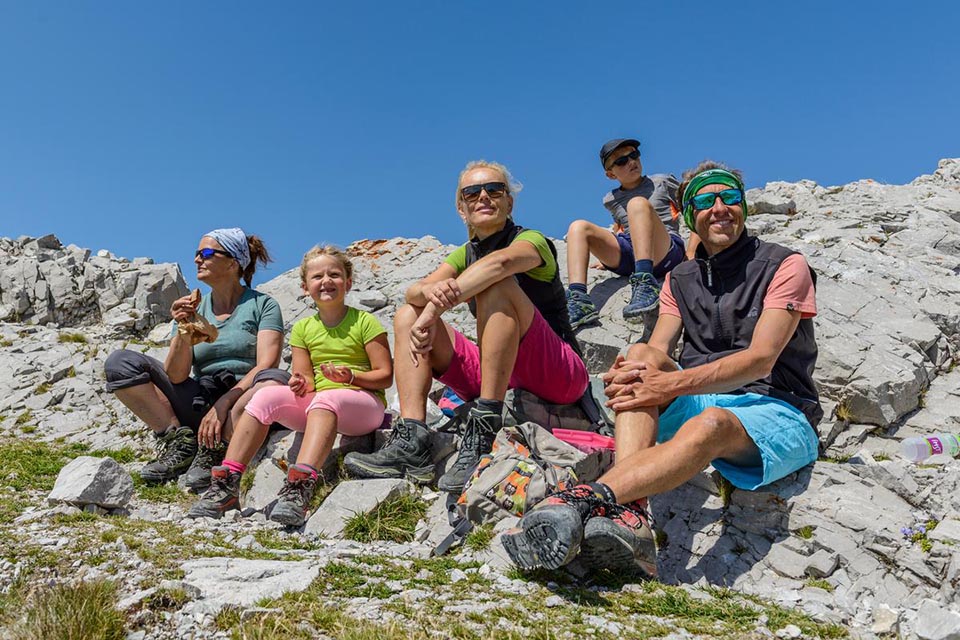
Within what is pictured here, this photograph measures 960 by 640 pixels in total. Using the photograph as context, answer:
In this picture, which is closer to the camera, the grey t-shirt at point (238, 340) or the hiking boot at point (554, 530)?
the hiking boot at point (554, 530)

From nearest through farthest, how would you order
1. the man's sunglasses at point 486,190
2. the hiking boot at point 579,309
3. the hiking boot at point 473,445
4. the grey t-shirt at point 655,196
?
the hiking boot at point 473,445, the man's sunglasses at point 486,190, the hiking boot at point 579,309, the grey t-shirt at point 655,196

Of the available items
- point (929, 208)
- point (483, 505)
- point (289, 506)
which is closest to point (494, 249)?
point (483, 505)

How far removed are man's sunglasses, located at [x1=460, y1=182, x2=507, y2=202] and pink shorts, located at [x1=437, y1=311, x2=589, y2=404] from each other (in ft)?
4.04

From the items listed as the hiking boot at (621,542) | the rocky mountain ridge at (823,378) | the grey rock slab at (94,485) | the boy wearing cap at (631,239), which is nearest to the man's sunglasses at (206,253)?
the grey rock slab at (94,485)

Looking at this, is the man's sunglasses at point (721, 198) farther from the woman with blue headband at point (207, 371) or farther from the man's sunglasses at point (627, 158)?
the woman with blue headband at point (207, 371)

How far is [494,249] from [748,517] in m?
3.16

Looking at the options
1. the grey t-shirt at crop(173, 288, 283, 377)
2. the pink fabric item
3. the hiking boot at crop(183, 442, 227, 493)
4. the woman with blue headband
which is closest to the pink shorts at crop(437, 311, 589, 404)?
the pink fabric item

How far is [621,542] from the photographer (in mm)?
3736

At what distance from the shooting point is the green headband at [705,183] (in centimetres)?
528

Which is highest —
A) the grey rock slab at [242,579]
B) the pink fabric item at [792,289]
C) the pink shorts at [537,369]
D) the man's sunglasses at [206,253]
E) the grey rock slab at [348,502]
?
the man's sunglasses at [206,253]

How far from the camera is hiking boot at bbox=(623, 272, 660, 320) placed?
794cm

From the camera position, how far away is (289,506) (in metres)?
5.56

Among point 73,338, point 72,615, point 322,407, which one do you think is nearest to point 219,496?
point 322,407

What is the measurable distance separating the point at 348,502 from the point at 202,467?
7.62ft
